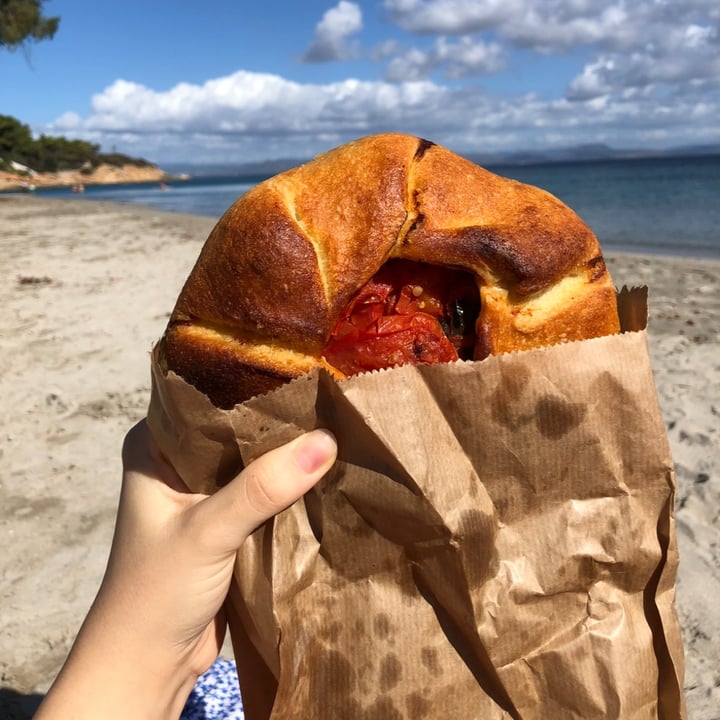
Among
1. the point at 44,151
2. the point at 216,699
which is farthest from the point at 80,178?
the point at 216,699

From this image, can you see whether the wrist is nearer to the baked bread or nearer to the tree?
the baked bread

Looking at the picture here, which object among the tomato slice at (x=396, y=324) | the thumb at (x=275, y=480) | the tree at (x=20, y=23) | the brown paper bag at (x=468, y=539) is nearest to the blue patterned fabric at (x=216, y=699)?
the brown paper bag at (x=468, y=539)

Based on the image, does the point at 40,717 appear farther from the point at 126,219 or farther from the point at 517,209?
the point at 126,219

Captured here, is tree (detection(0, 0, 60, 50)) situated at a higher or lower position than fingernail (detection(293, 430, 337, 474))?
higher

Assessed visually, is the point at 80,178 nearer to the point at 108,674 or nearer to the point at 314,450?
the point at 108,674

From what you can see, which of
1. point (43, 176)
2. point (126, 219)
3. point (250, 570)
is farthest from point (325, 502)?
point (43, 176)

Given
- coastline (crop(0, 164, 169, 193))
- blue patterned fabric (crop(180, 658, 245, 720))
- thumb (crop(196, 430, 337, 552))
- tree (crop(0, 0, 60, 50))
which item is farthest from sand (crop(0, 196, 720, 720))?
coastline (crop(0, 164, 169, 193))
